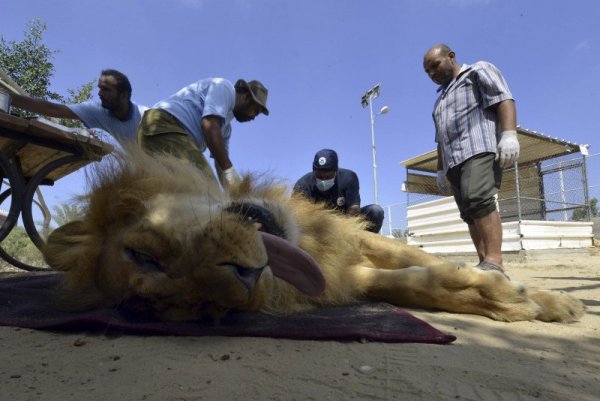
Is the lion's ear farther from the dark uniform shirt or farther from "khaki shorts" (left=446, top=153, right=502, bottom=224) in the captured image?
"khaki shorts" (left=446, top=153, right=502, bottom=224)

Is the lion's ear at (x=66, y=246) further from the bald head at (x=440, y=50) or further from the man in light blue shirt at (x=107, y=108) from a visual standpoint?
the bald head at (x=440, y=50)

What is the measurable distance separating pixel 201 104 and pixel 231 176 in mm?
1086

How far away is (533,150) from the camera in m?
12.9

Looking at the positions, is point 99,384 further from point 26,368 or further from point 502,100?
point 502,100

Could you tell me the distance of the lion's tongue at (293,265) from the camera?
6.29 ft

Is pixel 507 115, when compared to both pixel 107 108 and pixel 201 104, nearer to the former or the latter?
pixel 201 104

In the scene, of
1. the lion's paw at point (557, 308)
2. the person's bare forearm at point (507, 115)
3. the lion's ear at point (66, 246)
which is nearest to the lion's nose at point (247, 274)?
the lion's ear at point (66, 246)

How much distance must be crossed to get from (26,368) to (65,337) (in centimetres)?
44

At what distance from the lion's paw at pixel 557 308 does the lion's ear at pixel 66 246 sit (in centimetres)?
261

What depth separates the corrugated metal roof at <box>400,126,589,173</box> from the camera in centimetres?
1144

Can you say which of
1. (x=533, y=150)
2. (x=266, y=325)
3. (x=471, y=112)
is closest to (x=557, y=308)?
(x=266, y=325)

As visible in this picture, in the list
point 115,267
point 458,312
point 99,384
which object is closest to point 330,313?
point 458,312

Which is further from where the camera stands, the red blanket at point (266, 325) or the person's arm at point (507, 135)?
the person's arm at point (507, 135)

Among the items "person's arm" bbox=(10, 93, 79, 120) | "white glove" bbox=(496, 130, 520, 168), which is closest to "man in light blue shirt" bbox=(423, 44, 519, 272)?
"white glove" bbox=(496, 130, 520, 168)
